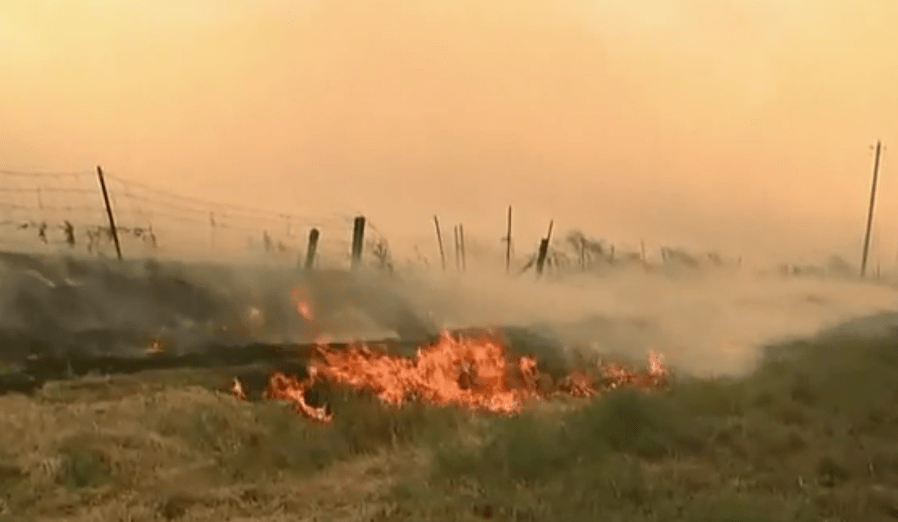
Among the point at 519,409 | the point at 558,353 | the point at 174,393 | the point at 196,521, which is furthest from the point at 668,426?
the point at 558,353

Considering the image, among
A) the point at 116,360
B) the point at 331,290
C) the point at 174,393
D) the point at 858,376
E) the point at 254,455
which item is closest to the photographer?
the point at 254,455

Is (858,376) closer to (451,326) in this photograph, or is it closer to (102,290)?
(451,326)

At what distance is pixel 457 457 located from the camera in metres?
11.6

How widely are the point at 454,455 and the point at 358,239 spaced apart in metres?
17.4

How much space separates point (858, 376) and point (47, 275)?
50.9ft

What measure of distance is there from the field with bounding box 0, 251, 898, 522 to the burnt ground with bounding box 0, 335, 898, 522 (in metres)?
0.03

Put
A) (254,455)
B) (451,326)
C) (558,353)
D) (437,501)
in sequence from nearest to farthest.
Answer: (437,501) < (254,455) < (558,353) < (451,326)

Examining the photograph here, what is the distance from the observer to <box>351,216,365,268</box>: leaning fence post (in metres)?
28.1

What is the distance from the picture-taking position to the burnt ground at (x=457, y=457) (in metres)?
10.5

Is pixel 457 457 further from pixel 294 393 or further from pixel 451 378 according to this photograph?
Answer: pixel 451 378

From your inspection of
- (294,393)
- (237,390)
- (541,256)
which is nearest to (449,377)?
(294,393)

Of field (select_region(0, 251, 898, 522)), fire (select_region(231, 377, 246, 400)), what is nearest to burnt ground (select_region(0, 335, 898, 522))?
field (select_region(0, 251, 898, 522))

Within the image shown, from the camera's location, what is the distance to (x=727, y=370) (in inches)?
807

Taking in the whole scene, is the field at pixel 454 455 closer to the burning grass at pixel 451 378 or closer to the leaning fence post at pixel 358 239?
the burning grass at pixel 451 378
